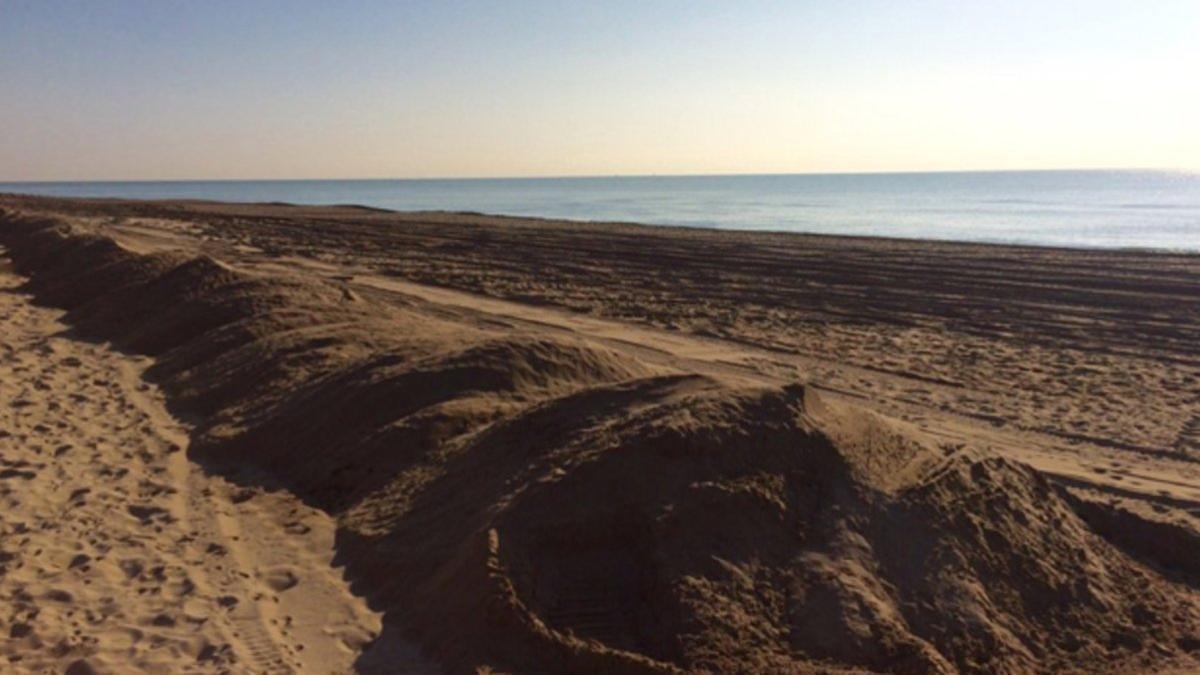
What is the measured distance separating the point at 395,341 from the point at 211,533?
3918 millimetres

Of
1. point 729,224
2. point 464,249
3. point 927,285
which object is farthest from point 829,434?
point 729,224

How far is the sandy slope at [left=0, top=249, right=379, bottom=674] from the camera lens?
462 centimetres

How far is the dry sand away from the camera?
15.0ft

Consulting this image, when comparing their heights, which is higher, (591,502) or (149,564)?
(591,502)

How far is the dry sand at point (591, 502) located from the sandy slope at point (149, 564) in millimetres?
24

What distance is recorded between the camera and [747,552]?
4793mm

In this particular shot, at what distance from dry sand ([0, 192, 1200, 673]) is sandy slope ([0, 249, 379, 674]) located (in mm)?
24

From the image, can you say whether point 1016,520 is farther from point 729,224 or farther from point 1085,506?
point 729,224

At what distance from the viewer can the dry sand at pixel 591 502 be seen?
180 inches

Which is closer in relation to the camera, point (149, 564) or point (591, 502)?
point (591, 502)

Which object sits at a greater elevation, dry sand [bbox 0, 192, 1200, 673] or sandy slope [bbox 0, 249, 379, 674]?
dry sand [bbox 0, 192, 1200, 673]

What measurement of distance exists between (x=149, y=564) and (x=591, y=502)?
2563mm

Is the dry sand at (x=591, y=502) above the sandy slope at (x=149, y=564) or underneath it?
above

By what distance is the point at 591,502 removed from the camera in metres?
5.05
